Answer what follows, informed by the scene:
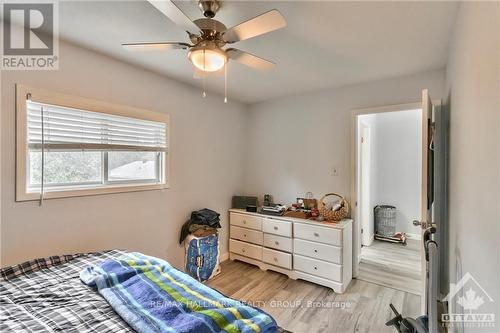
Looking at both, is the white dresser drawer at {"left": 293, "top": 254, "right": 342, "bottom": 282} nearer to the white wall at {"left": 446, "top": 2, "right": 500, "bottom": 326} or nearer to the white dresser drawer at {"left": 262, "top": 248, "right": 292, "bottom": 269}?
the white dresser drawer at {"left": 262, "top": 248, "right": 292, "bottom": 269}

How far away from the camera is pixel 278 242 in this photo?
3.06 metres

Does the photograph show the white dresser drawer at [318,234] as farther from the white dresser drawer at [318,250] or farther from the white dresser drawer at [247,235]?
the white dresser drawer at [247,235]

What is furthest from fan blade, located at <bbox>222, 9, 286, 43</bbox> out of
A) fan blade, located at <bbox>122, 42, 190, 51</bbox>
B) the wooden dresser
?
the wooden dresser

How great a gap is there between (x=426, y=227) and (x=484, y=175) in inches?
38.3

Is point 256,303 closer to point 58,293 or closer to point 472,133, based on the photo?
point 58,293

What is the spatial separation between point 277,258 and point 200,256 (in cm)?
99

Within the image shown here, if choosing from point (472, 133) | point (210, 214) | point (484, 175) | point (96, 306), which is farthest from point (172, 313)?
point (210, 214)

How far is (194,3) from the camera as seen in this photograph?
146 cm

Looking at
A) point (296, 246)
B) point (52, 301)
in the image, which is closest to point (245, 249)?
point (296, 246)

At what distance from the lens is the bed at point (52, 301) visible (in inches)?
43.1

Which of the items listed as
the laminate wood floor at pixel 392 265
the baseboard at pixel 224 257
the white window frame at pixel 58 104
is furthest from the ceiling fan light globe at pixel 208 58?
the laminate wood floor at pixel 392 265

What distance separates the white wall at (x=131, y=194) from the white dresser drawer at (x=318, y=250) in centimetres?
114

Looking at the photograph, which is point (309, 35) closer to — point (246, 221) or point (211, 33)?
point (211, 33)

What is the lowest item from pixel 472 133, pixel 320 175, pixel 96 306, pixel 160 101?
pixel 96 306
